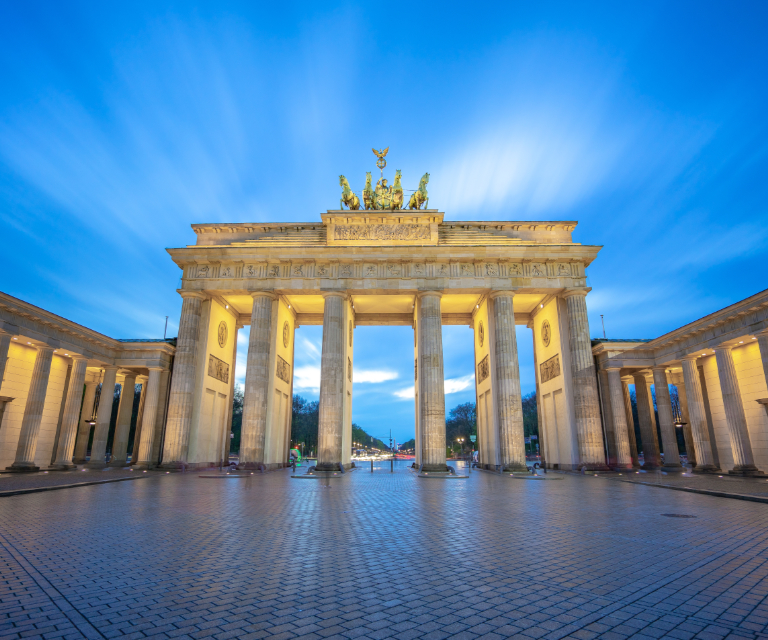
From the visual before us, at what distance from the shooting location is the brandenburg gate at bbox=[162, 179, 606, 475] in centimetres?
2986

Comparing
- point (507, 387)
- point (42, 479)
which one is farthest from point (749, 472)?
point (42, 479)

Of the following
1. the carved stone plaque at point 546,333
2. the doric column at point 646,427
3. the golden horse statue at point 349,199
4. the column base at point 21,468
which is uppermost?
the golden horse statue at point 349,199

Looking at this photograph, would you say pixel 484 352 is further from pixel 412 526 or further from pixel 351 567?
pixel 351 567

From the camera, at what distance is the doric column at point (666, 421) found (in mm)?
30562

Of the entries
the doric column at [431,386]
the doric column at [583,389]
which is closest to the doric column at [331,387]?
the doric column at [431,386]

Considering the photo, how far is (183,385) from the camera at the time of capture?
30750 mm

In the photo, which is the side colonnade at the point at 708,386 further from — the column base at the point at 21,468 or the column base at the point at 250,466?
the column base at the point at 21,468

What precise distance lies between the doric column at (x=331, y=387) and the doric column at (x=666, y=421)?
74.9ft

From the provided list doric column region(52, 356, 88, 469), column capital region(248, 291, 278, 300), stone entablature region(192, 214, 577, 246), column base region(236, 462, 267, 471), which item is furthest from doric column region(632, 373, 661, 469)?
doric column region(52, 356, 88, 469)

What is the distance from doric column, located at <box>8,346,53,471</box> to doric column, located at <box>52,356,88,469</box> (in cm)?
276

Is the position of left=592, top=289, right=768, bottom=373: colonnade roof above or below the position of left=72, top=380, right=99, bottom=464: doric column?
above

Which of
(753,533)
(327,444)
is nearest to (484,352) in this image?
(327,444)

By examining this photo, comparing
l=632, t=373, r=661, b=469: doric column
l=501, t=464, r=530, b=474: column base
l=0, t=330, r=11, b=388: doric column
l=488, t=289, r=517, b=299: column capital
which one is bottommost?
l=501, t=464, r=530, b=474: column base

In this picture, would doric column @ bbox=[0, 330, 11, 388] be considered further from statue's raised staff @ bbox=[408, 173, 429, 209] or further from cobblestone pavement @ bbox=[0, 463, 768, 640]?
statue's raised staff @ bbox=[408, 173, 429, 209]
